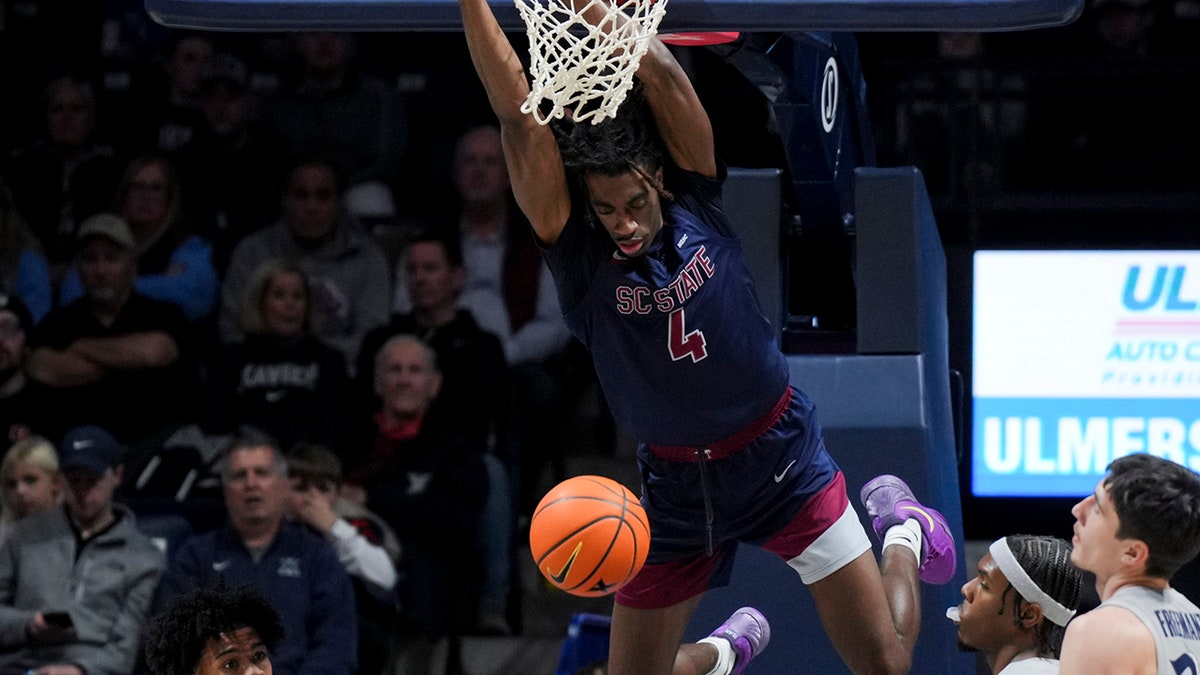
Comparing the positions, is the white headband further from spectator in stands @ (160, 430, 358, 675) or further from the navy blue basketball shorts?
spectator in stands @ (160, 430, 358, 675)

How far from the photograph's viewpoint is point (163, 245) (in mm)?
9320

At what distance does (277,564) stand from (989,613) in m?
3.61

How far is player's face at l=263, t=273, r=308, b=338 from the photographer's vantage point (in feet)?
28.1

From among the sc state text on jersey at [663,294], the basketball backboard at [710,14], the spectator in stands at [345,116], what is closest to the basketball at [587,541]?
the sc state text on jersey at [663,294]

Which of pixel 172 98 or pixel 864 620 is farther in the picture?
pixel 172 98

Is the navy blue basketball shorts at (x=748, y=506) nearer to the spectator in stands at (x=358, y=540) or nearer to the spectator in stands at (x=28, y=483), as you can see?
the spectator in stands at (x=358, y=540)

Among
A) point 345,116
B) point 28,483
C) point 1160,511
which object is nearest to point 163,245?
point 345,116

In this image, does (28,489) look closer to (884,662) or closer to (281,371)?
(281,371)

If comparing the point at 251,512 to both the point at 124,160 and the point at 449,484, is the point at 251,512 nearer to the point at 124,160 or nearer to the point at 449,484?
the point at 449,484

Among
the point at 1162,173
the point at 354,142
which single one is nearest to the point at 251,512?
the point at 354,142

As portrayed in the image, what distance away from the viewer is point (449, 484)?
8062mm

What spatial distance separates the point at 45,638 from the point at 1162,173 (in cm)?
605

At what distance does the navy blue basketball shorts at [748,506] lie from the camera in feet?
15.9

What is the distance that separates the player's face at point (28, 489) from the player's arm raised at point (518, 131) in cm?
424
